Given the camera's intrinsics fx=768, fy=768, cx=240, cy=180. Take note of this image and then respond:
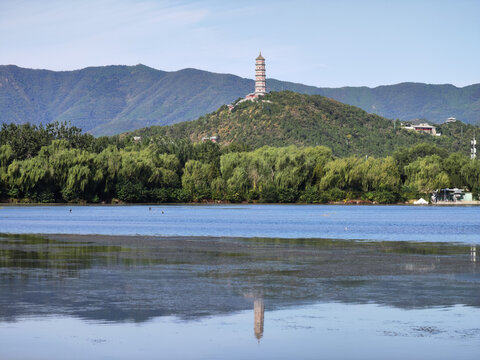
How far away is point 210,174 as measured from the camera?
120 m

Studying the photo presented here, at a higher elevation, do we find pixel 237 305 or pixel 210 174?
pixel 210 174

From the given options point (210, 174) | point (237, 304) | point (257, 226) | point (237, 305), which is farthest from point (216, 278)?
point (210, 174)

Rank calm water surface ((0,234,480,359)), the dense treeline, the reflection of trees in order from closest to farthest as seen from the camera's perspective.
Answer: calm water surface ((0,234,480,359))
the reflection of trees
the dense treeline

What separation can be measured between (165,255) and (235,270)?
5983 millimetres

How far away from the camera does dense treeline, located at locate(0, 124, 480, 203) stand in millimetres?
103188

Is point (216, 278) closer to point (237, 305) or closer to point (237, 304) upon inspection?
point (237, 304)

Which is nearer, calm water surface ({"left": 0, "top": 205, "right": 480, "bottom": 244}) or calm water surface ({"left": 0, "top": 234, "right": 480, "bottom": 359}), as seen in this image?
calm water surface ({"left": 0, "top": 234, "right": 480, "bottom": 359})

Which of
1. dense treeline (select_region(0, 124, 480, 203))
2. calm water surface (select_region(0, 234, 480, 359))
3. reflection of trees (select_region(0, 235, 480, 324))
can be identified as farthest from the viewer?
dense treeline (select_region(0, 124, 480, 203))

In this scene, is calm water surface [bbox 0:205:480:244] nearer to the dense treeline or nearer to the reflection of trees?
the dense treeline

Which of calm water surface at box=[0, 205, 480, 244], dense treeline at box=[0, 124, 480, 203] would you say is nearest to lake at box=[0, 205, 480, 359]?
calm water surface at box=[0, 205, 480, 244]

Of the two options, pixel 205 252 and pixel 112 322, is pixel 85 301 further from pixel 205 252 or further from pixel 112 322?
pixel 205 252

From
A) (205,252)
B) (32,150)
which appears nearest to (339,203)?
(32,150)

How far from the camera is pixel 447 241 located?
3862 centimetres

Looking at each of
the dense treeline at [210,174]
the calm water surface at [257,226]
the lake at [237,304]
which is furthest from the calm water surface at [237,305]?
the dense treeline at [210,174]
